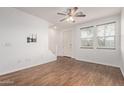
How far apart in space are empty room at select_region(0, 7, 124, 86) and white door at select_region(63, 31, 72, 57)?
0.24 meters

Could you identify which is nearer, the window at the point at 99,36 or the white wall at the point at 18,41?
the white wall at the point at 18,41

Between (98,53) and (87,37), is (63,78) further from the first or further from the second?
(87,37)

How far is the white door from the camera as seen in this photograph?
22.3ft

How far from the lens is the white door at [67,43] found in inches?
267

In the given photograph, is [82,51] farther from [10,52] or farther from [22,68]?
[10,52]

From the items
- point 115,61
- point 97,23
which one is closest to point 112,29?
point 97,23

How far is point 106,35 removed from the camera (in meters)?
4.56

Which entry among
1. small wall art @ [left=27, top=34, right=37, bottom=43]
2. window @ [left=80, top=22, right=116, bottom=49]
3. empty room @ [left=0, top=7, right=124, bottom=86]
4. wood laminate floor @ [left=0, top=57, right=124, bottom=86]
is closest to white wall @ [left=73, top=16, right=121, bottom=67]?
empty room @ [left=0, top=7, right=124, bottom=86]

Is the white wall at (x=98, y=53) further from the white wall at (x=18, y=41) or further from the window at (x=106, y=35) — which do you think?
the white wall at (x=18, y=41)

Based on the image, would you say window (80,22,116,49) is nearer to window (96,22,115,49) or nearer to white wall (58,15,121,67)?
window (96,22,115,49)

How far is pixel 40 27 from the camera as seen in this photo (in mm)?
4652

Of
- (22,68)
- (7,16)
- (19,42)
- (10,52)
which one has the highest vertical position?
(7,16)

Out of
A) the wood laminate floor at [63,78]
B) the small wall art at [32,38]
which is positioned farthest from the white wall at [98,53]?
the small wall art at [32,38]
